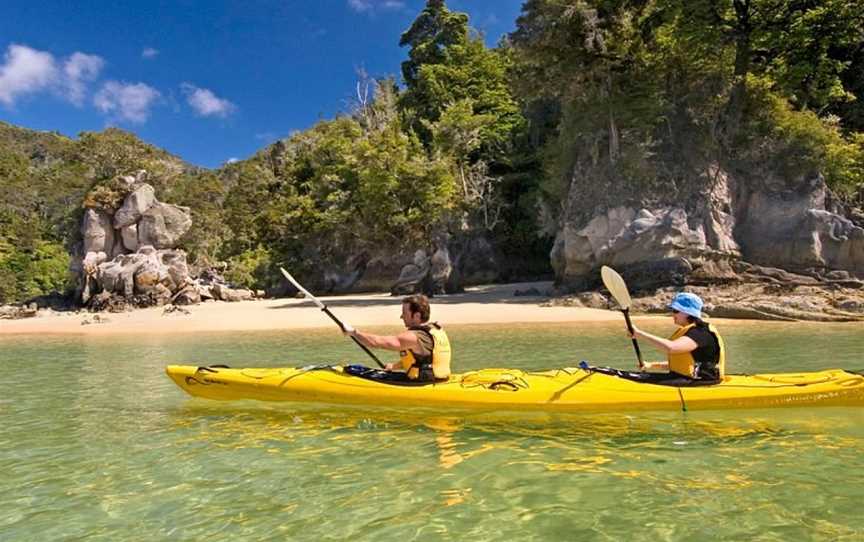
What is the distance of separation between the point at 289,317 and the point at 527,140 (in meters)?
16.1

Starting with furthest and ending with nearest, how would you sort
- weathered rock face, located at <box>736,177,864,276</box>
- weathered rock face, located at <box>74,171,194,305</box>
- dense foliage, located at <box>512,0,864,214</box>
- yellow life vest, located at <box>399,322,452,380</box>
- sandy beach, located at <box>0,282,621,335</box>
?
weathered rock face, located at <box>74,171,194,305</box>
dense foliage, located at <box>512,0,864,214</box>
weathered rock face, located at <box>736,177,864,276</box>
sandy beach, located at <box>0,282,621,335</box>
yellow life vest, located at <box>399,322,452,380</box>

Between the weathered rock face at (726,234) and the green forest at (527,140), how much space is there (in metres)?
0.69

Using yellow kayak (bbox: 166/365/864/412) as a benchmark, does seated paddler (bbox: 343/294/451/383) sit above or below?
above

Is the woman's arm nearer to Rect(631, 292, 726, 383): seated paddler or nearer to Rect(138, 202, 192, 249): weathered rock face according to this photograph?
Rect(631, 292, 726, 383): seated paddler

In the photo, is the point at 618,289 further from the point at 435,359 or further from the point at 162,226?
the point at 162,226

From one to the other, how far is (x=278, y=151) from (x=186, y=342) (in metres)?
23.3

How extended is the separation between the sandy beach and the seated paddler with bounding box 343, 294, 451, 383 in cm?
916

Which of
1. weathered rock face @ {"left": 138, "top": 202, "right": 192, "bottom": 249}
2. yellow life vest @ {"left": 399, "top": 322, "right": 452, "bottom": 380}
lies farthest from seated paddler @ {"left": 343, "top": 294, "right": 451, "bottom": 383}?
weathered rock face @ {"left": 138, "top": 202, "right": 192, "bottom": 249}

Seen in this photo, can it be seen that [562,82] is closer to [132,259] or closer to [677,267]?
[677,267]

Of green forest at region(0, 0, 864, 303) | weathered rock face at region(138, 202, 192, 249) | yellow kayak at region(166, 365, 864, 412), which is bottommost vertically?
yellow kayak at region(166, 365, 864, 412)

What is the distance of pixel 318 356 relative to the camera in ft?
31.9

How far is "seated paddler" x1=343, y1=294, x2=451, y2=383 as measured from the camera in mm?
5242

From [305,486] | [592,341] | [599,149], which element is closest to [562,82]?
[599,149]

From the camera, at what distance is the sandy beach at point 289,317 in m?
14.8
